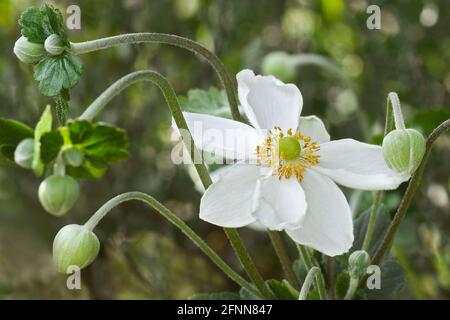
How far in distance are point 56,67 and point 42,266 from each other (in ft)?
3.12

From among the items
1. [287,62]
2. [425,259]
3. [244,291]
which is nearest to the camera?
[244,291]

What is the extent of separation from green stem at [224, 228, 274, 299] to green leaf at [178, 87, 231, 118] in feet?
0.47

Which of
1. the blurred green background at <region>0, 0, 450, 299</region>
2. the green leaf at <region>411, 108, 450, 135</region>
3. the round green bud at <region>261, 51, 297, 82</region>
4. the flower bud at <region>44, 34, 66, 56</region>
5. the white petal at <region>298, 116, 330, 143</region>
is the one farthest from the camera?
the blurred green background at <region>0, 0, 450, 299</region>

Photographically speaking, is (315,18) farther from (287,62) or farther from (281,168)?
(281,168)

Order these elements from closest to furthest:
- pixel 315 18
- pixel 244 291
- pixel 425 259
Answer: pixel 244 291
pixel 425 259
pixel 315 18

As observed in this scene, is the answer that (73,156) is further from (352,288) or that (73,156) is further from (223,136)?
(352,288)

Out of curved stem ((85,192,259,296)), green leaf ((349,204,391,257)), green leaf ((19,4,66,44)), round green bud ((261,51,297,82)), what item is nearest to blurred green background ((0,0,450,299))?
round green bud ((261,51,297,82))

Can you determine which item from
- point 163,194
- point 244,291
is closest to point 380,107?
point 163,194

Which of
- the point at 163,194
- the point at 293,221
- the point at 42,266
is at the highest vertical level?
the point at 293,221

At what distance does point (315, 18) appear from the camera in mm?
1450

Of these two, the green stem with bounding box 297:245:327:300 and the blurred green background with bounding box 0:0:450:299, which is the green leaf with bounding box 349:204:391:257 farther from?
the blurred green background with bounding box 0:0:450:299

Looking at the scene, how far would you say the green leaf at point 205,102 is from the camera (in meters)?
0.73

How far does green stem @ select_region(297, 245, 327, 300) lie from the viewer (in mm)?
625

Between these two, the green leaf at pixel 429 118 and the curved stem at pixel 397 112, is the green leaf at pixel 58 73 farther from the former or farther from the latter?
the green leaf at pixel 429 118
